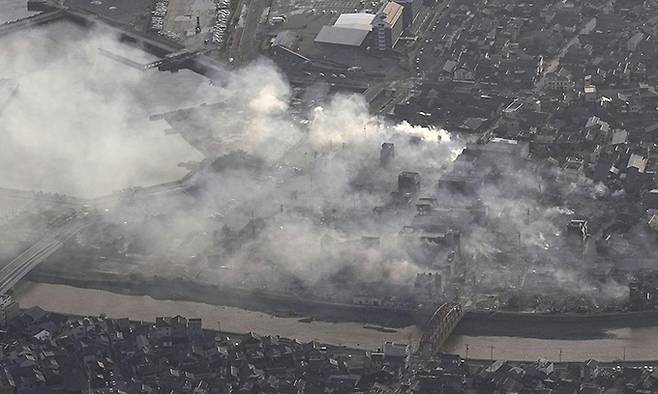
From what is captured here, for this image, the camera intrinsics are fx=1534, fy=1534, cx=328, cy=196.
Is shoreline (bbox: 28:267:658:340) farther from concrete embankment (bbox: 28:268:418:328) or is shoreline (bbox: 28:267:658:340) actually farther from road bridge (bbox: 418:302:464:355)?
road bridge (bbox: 418:302:464:355)

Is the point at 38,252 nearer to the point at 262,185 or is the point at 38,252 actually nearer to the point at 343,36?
the point at 262,185

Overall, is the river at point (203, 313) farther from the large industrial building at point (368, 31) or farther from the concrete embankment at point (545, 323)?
the large industrial building at point (368, 31)

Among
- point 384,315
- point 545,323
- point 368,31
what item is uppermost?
point 368,31

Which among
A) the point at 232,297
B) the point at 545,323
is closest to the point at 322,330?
the point at 232,297

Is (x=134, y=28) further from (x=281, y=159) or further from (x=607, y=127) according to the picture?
(x=607, y=127)

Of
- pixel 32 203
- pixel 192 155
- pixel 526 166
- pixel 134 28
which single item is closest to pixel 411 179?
pixel 526 166

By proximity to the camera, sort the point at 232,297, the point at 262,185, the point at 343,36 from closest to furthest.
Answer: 1. the point at 232,297
2. the point at 262,185
3. the point at 343,36

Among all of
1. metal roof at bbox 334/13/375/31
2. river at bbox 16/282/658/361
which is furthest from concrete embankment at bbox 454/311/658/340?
metal roof at bbox 334/13/375/31

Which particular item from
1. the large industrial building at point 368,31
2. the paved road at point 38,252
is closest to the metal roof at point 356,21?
the large industrial building at point 368,31
